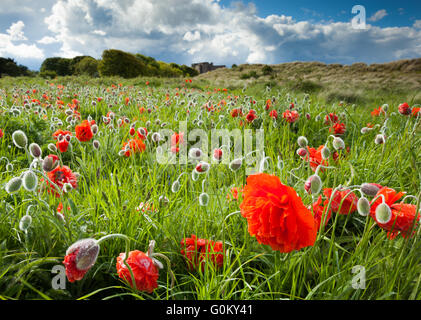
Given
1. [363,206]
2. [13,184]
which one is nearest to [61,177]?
[13,184]

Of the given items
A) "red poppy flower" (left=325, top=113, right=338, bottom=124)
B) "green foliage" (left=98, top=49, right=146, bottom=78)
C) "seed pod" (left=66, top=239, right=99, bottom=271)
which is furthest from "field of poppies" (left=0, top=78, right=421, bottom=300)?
"green foliage" (left=98, top=49, right=146, bottom=78)

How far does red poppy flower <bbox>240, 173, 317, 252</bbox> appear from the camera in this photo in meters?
0.80

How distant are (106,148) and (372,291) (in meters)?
2.19

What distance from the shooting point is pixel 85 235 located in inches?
43.8

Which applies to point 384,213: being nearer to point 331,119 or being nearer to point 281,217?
point 281,217

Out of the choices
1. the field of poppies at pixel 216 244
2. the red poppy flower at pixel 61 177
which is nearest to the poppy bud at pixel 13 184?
the field of poppies at pixel 216 244

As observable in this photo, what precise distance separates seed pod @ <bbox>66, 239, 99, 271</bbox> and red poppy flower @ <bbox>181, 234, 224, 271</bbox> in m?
0.41

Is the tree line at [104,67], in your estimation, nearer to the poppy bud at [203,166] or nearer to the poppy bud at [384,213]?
the poppy bud at [203,166]

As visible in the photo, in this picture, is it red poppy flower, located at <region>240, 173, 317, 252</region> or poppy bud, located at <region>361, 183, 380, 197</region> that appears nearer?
red poppy flower, located at <region>240, 173, 317, 252</region>

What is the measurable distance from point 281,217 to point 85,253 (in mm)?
579

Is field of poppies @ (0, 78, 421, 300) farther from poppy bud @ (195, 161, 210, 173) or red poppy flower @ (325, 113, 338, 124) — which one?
red poppy flower @ (325, 113, 338, 124)
